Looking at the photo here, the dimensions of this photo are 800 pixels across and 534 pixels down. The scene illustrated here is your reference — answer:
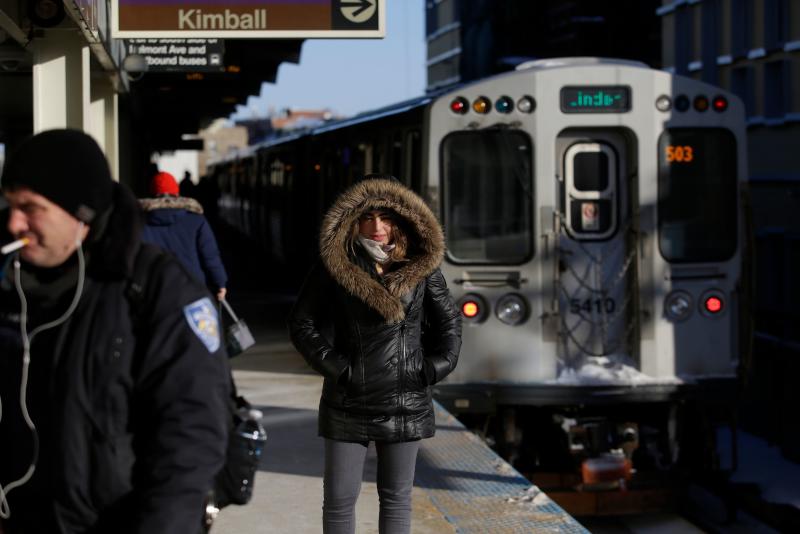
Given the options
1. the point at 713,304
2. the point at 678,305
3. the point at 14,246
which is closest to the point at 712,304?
the point at 713,304

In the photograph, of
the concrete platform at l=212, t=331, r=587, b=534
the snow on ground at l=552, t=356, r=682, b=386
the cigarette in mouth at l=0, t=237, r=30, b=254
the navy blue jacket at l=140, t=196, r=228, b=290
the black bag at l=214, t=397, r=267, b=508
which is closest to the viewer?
the cigarette in mouth at l=0, t=237, r=30, b=254

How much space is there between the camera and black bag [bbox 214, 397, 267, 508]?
3252mm

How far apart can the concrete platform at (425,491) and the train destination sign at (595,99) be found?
2.29m

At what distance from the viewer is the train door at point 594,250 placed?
948 centimetres

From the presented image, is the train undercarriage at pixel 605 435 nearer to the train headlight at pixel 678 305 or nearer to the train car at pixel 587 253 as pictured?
the train car at pixel 587 253

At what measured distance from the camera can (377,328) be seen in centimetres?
511

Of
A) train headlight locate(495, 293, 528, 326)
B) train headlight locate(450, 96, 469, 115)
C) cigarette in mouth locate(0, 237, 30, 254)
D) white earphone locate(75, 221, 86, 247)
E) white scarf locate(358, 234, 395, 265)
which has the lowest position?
train headlight locate(495, 293, 528, 326)

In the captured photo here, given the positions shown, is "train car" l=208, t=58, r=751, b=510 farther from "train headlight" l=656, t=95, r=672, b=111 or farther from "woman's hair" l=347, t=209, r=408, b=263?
"woman's hair" l=347, t=209, r=408, b=263

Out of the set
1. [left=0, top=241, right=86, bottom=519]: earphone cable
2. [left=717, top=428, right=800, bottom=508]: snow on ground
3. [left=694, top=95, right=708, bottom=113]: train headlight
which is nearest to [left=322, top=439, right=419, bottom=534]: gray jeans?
[left=0, top=241, right=86, bottom=519]: earphone cable

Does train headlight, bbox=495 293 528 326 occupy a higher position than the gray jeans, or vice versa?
train headlight, bbox=495 293 528 326

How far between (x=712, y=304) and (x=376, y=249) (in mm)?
4887

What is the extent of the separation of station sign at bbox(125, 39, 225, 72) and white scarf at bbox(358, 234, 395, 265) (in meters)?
6.35

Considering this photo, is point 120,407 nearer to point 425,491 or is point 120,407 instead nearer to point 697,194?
point 425,491

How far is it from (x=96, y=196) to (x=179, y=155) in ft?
202
